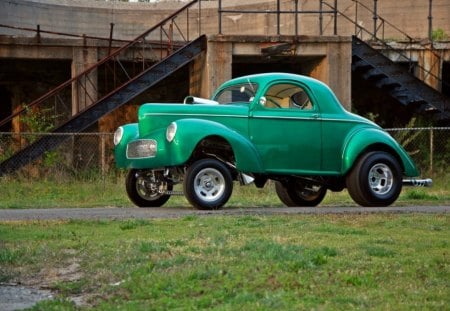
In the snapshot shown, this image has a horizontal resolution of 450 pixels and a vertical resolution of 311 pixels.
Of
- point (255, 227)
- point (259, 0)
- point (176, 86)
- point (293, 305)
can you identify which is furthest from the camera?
point (259, 0)

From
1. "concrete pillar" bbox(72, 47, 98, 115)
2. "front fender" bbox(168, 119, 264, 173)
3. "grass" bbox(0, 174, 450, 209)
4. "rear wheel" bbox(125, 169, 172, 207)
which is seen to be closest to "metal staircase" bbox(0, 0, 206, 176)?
"concrete pillar" bbox(72, 47, 98, 115)

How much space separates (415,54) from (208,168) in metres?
16.4

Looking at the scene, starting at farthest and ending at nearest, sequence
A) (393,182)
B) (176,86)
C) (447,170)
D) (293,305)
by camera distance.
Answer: (176,86), (447,170), (393,182), (293,305)

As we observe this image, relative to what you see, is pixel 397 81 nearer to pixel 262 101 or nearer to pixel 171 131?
pixel 262 101

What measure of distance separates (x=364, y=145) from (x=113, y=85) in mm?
16997

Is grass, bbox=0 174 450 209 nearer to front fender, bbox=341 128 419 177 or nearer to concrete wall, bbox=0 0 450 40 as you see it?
front fender, bbox=341 128 419 177

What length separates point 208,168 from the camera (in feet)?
54.4

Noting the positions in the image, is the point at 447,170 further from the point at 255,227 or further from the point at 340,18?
the point at 255,227

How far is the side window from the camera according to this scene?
1786cm

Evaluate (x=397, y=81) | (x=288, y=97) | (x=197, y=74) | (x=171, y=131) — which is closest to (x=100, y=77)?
(x=197, y=74)

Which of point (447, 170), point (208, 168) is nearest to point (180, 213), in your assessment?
point (208, 168)

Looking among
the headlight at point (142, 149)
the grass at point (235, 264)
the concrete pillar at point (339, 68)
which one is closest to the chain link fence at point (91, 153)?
the concrete pillar at point (339, 68)

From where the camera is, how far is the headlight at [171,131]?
16531 mm

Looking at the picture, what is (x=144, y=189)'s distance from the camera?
18.2 metres
